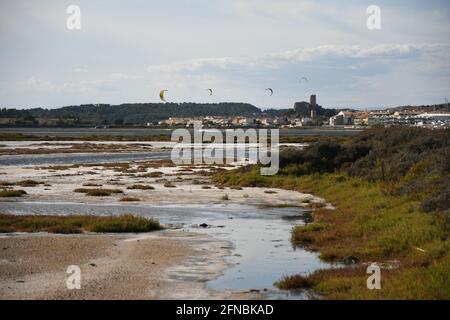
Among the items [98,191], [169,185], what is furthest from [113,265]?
[169,185]

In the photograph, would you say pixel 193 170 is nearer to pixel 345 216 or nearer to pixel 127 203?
pixel 127 203

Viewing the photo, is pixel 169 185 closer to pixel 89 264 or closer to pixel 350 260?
pixel 89 264

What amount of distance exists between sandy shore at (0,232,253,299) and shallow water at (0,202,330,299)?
0.78 metres

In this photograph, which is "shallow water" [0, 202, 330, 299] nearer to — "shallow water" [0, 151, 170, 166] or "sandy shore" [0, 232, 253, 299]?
"sandy shore" [0, 232, 253, 299]

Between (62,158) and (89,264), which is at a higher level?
(89,264)

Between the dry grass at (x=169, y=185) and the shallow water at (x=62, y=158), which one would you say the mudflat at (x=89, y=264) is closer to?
the dry grass at (x=169, y=185)

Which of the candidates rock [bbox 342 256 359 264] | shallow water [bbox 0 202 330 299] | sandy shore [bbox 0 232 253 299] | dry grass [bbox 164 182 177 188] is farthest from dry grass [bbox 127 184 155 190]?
rock [bbox 342 256 359 264]

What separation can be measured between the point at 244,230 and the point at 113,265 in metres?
8.46

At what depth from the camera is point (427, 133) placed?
4556 centimetres

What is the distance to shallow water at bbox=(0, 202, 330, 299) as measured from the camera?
18.8 m

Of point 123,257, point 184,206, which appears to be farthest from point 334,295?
point 184,206

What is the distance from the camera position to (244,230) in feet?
90.5

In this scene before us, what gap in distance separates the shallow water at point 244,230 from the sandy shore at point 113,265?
2.57ft
